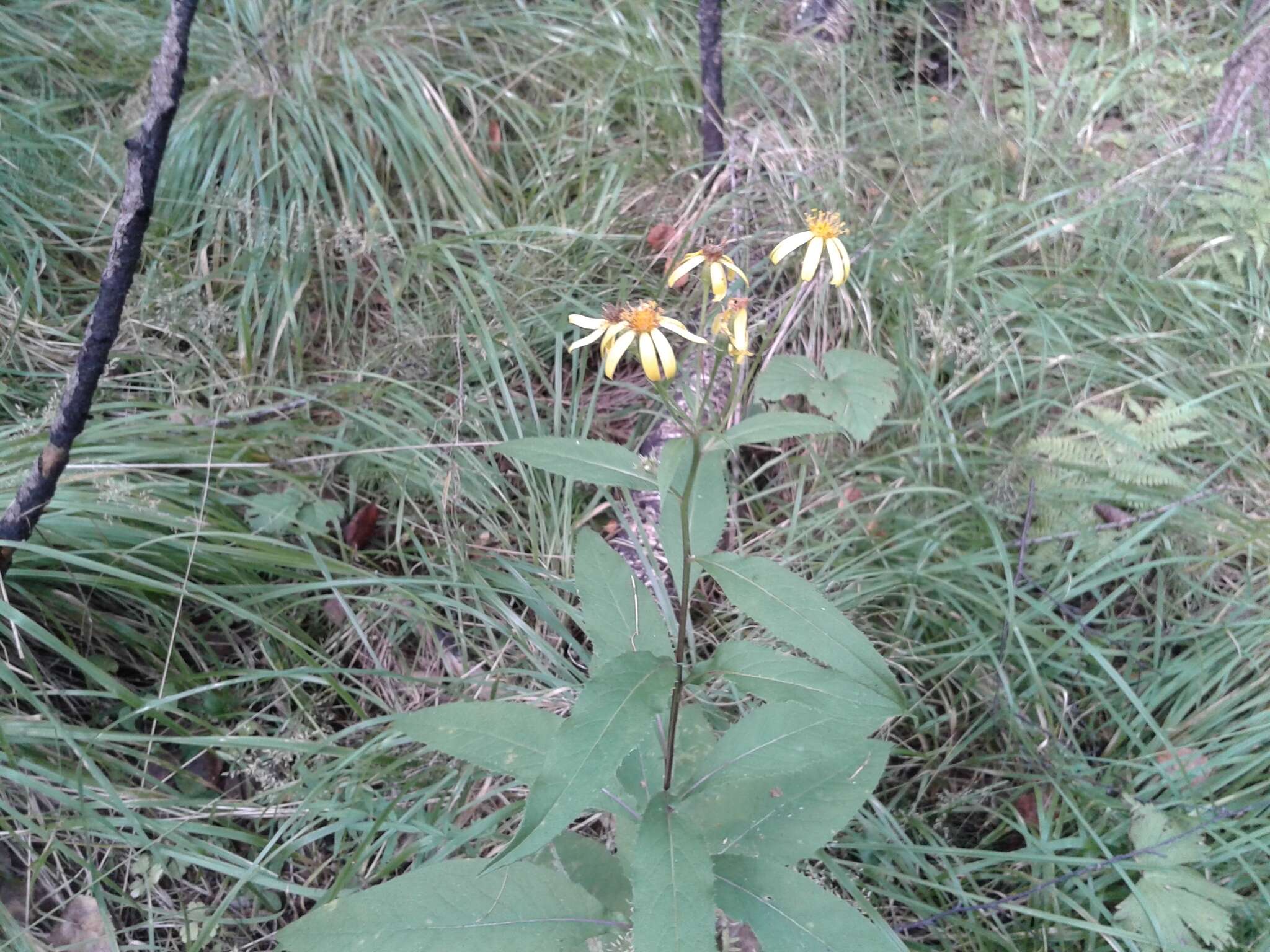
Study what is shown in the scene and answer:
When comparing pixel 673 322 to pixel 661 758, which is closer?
pixel 673 322

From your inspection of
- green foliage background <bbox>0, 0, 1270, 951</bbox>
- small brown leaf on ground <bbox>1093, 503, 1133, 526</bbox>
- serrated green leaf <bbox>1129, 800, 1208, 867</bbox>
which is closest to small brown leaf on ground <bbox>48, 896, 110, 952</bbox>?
green foliage background <bbox>0, 0, 1270, 951</bbox>

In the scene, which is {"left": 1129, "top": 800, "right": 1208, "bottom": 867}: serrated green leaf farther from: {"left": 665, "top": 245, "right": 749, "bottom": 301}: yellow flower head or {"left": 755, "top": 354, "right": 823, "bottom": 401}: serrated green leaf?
{"left": 665, "top": 245, "right": 749, "bottom": 301}: yellow flower head

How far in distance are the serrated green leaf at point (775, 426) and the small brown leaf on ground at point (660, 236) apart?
162cm

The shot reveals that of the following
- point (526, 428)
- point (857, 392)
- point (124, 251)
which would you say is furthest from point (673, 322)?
point (526, 428)

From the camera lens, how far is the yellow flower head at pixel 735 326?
1120 millimetres

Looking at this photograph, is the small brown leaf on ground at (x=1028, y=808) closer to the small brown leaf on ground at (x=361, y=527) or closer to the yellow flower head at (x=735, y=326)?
the yellow flower head at (x=735, y=326)

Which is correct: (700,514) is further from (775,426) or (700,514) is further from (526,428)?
(526,428)

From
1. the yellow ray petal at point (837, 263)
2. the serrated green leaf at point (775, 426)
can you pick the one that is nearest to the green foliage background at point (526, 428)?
the serrated green leaf at point (775, 426)

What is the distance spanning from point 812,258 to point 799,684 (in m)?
0.54

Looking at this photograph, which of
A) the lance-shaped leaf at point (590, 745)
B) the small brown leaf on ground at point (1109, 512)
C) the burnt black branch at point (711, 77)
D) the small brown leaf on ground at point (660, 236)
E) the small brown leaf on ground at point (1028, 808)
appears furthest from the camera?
the small brown leaf on ground at point (660, 236)

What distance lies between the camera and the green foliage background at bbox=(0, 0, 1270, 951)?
163cm

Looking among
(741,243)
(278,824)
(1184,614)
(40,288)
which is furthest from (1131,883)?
(40,288)

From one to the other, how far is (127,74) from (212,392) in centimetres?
145

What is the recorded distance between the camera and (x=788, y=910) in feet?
3.69
